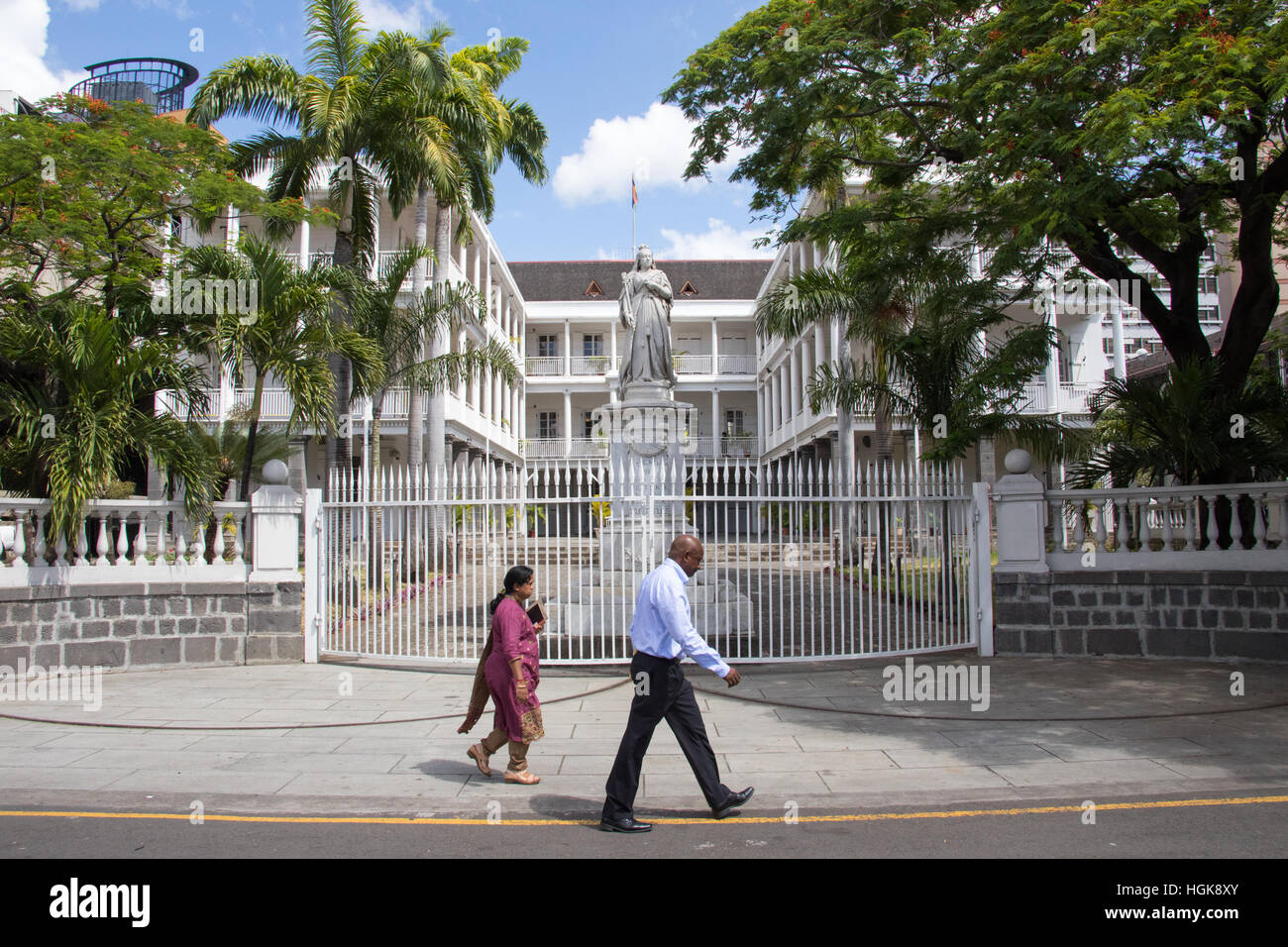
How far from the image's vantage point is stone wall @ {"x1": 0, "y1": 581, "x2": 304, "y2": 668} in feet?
29.9

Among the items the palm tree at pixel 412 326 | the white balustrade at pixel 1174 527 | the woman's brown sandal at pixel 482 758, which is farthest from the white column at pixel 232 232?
the white balustrade at pixel 1174 527

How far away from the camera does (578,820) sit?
5.06 m

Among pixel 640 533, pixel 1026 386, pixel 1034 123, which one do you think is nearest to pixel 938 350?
pixel 1034 123

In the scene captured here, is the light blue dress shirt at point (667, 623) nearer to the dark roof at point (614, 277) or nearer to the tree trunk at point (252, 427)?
the tree trunk at point (252, 427)

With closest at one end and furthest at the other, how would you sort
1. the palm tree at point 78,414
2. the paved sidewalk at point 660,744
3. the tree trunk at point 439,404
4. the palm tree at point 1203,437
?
1. the paved sidewalk at point 660,744
2. the palm tree at point 78,414
3. the palm tree at point 1203,437
4. the tree trunk at point 439,404

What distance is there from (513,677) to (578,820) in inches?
37.7

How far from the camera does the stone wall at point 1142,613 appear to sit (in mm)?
9164

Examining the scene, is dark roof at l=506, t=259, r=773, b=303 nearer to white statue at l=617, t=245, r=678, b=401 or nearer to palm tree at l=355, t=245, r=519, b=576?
palm tree at l=355, t=245, r=519, b=576

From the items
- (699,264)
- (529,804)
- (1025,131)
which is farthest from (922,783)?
(699,264)

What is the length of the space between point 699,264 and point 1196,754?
43162 mm

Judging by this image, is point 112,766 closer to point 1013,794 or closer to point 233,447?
point 1013,794

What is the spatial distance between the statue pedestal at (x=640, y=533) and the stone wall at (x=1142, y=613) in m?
3.04

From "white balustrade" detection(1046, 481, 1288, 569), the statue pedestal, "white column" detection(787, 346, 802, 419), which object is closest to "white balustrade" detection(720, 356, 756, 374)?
"white column" detection(787, 346, 802, 419)

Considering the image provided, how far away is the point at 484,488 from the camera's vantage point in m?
9.80
